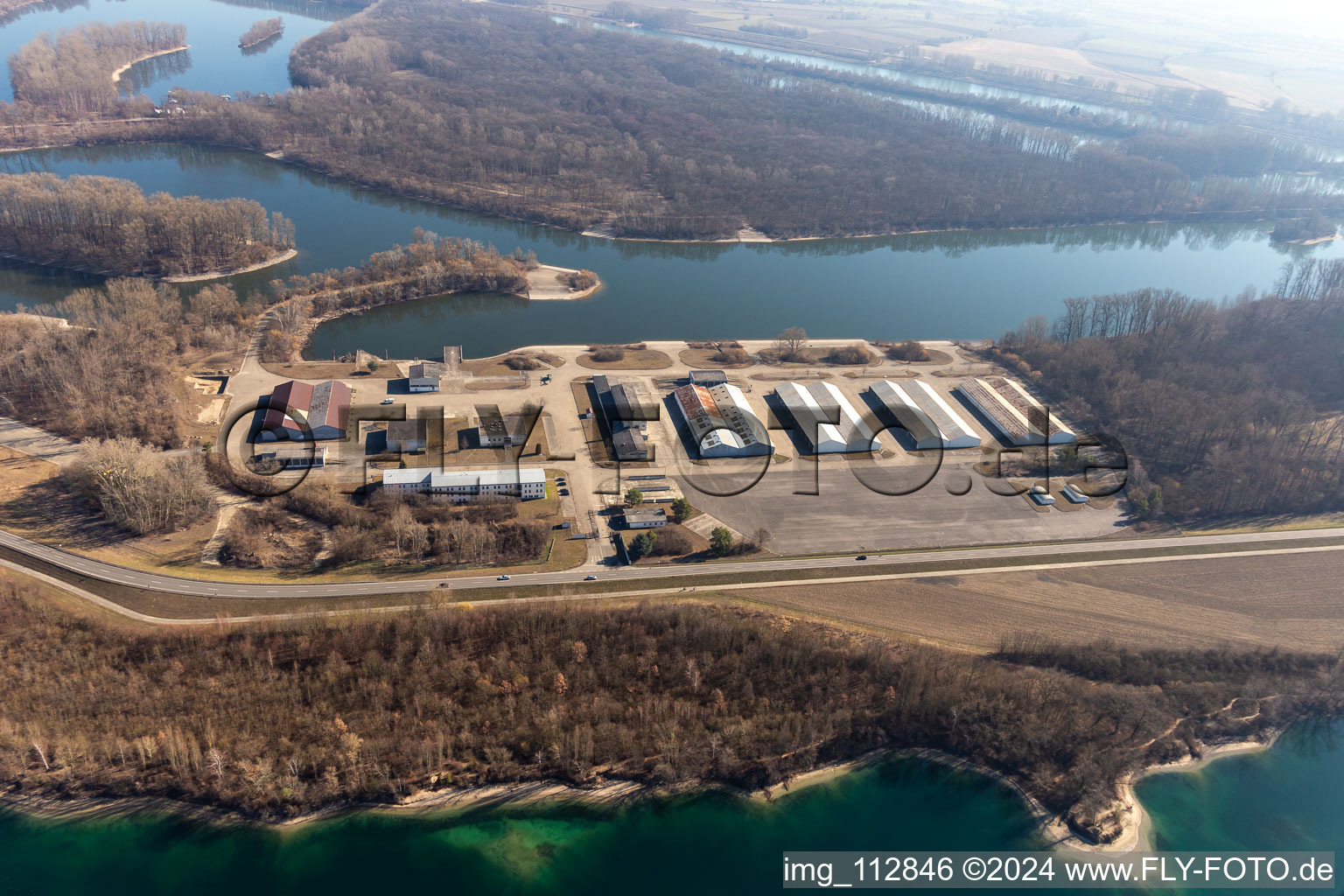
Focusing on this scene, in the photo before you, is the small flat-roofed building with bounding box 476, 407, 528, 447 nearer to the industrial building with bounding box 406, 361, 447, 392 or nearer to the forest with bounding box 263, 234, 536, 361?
the industrial building with bounding box 406, 361, 447, 392

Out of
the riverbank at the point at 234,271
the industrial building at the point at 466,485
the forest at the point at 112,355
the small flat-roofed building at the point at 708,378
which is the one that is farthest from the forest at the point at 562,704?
the riverbank at the point at 234,271

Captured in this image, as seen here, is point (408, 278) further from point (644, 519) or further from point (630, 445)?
point (644, 519)

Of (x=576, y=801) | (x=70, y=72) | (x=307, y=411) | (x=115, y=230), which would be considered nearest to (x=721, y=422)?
(x=576, y=801)

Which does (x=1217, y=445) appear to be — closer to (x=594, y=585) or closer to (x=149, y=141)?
(x=594, y=585)

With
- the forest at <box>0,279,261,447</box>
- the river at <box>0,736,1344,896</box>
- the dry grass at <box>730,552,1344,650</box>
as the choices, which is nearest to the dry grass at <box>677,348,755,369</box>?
the dry grass at <box>730,552,1344,650</box>

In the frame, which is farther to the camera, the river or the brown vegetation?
the brown vegetation

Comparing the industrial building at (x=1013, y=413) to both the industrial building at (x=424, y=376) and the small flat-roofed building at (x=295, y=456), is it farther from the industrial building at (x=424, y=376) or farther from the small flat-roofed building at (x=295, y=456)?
the small flat-roofed building at (x=295, y=456)

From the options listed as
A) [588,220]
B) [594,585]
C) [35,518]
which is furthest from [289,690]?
[588,220]
